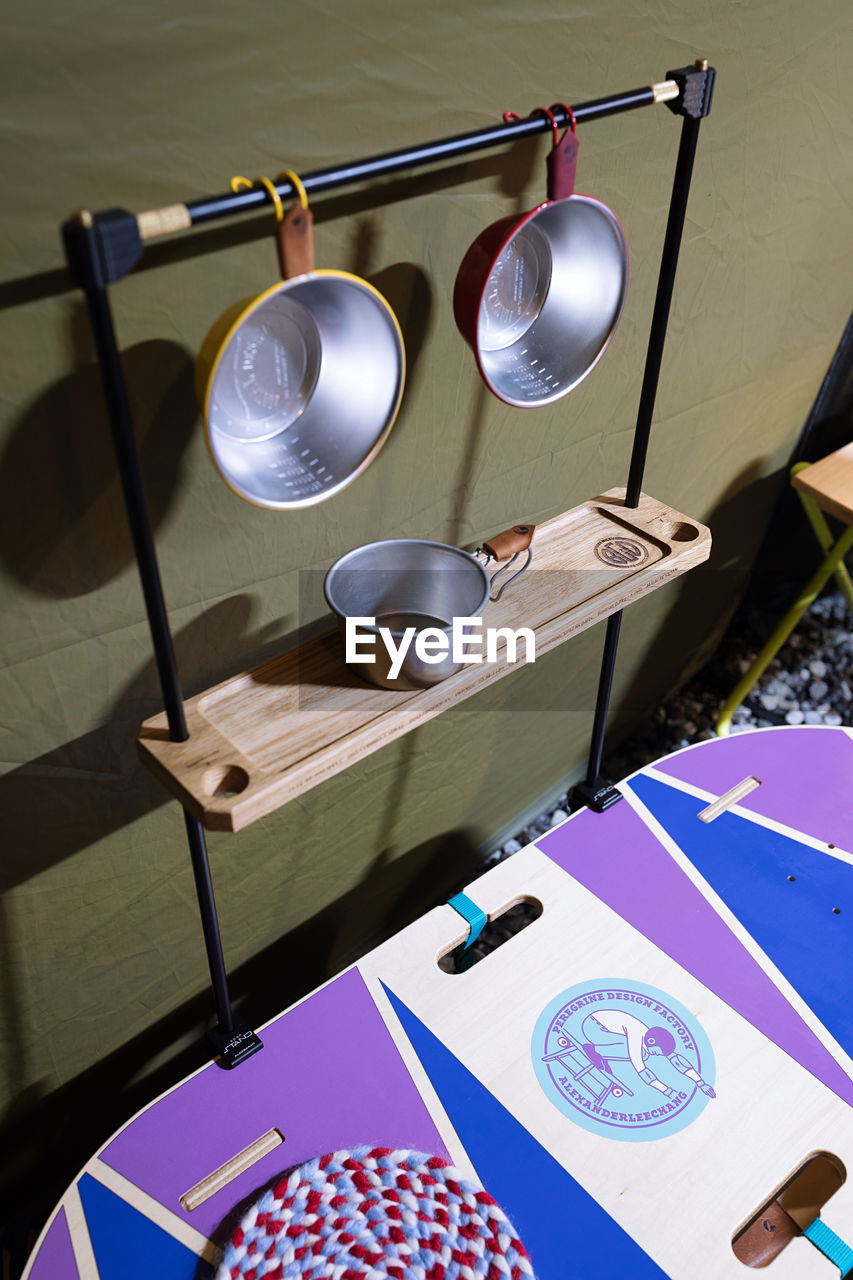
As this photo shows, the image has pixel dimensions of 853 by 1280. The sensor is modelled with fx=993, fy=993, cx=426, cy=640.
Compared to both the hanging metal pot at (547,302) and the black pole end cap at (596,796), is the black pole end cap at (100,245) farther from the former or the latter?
the black pole end cap at (596,796)

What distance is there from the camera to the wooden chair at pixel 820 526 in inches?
69.7

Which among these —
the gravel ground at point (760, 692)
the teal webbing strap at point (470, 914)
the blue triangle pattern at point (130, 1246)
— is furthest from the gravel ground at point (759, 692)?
the blue triangle pattern at point (130, 1246)

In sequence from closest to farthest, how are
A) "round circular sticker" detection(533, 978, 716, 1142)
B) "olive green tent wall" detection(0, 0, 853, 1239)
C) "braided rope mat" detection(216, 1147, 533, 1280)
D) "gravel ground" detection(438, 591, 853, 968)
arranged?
"olive green tent wall" detection(0, 0, 853, 1239)
"braided rope mat" detection(216, 1147, 533, 1280)
"round circular sticker" detection(533, 978, 716, 1142)
"gravel ground" detection(438, 591, 853, 968)

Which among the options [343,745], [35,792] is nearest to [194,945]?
[35,792]

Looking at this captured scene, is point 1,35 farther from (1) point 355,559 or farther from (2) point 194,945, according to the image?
(2) point 194,945

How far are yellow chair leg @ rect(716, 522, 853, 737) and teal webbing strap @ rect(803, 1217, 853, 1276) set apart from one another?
1059 mm

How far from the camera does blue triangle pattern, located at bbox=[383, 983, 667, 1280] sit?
93 cm

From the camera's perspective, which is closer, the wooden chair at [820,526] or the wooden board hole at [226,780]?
the wooden board hole at [226,780]

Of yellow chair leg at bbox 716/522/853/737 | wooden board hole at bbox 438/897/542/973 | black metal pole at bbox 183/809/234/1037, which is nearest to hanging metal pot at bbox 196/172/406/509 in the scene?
black metal pole at bbox 183/809/234/1037

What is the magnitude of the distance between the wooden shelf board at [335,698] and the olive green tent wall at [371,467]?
0.49 feet

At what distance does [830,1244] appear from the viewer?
3.13 ft

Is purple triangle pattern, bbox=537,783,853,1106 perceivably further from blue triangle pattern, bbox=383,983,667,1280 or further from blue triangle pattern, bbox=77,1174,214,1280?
blue triangle pattern, bbox=77,1174,214,1280

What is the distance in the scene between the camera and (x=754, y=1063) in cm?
110

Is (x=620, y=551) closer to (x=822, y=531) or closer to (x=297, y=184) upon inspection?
(x=297, y=184)
